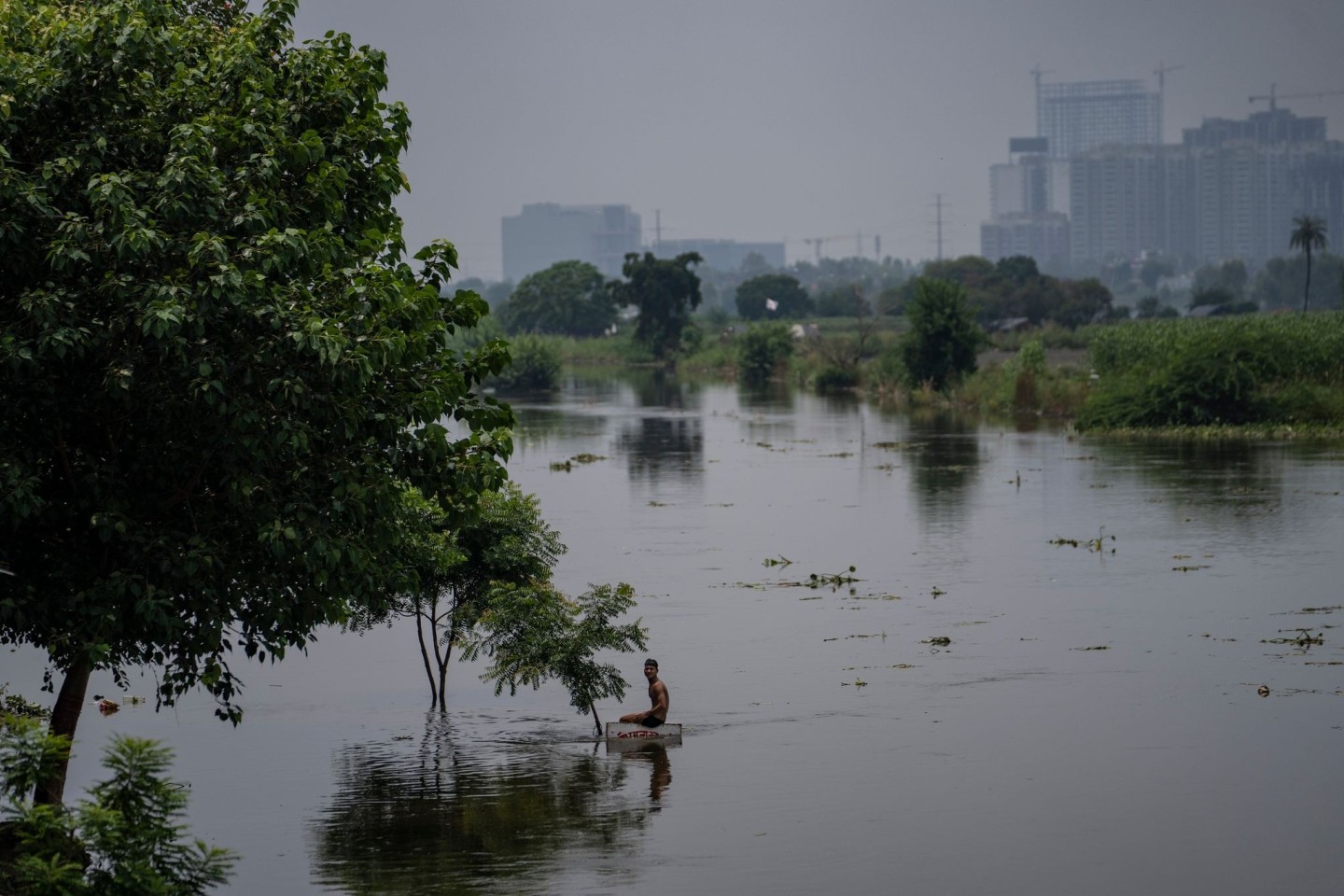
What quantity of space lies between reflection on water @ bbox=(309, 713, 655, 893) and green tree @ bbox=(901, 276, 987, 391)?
64.3m

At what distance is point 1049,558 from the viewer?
37.6 m

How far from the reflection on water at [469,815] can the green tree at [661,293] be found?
11516cm

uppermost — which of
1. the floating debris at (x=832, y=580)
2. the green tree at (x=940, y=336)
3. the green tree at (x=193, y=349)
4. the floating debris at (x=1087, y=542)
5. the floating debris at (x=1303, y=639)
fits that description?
the green tree at (x=940, y=336)

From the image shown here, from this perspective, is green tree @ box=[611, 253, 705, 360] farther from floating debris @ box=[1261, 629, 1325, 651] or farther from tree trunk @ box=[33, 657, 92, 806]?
tree trunk @ box=[33, 657, 92, 806]

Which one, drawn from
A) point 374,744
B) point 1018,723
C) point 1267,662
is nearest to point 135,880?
point 374,744

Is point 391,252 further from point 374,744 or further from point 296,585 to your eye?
point 374,744

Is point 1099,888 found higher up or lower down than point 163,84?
lower down

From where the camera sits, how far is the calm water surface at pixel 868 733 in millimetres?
17750

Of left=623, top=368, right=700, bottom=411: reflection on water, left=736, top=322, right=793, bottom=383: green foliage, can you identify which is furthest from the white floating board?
left=736, top=322, right=793, bottom=383: green foliage

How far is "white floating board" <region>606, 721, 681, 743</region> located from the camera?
22.0 metres

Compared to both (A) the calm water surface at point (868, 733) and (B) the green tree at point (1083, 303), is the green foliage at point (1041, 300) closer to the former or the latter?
(B) the green tree at point (1083, 303)

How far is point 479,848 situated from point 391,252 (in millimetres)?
6365

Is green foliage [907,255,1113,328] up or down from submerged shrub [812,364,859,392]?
up

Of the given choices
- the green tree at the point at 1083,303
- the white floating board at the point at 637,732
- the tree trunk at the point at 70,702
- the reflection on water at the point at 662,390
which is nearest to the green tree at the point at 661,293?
the reflection on water at the point at 662,390
